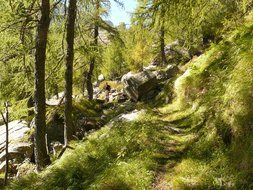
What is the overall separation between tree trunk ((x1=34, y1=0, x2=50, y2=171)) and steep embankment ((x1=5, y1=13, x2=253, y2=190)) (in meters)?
1.31

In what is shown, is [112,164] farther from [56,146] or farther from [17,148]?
[17,148]

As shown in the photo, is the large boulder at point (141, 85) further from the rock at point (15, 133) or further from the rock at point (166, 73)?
the rock at point (15, 133)

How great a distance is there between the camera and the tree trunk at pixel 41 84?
9938mm

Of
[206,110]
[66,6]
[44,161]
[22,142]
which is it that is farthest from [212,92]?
[22,142]

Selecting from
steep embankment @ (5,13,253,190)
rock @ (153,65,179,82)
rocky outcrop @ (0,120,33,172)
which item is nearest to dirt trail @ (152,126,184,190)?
steep embankment @ (5,13,253,190)

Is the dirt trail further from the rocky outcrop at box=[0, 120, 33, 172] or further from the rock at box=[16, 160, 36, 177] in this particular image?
the rocky outcrop at box=[0, 120, 33, 172]

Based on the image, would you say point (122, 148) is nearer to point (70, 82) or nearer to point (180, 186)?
point (180, 186)

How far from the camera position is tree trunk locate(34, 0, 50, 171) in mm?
9938

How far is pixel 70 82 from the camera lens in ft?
41.1

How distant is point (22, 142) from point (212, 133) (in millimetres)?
15702

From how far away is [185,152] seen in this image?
7074 mm

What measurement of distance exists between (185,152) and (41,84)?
497cm

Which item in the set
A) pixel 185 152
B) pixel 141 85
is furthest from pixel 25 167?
pixel 185 152

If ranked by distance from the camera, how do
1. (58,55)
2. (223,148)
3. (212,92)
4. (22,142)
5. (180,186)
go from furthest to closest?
(22,142), (58,55), (212,92), (223,148), (180,186)
